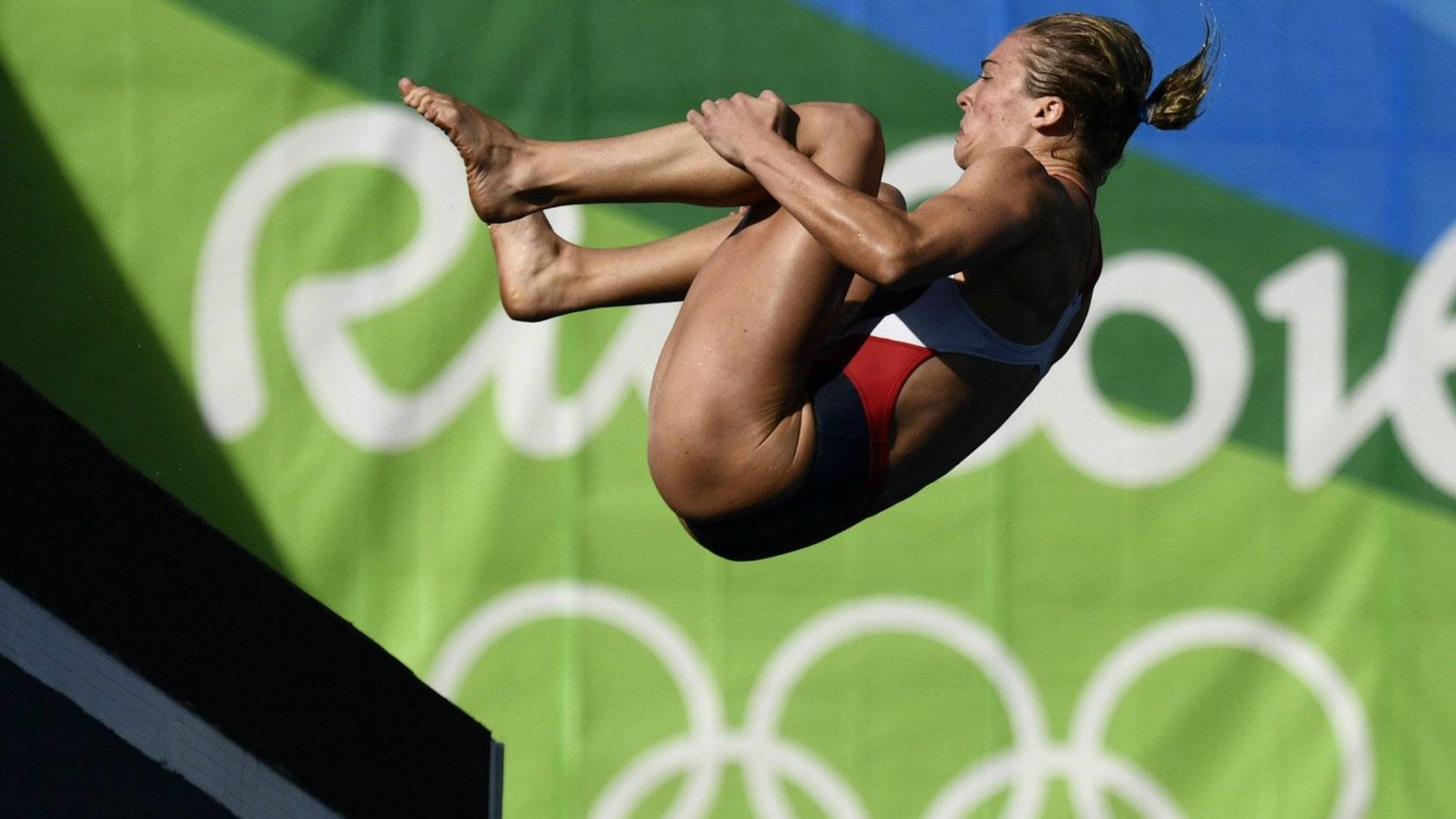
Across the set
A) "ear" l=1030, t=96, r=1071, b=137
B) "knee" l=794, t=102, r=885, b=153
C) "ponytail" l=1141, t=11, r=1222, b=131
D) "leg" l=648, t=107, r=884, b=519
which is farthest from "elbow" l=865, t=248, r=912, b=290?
"ponytail" l=1141, t=11, r=1222, b=131

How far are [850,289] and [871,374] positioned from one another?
0.47 feet

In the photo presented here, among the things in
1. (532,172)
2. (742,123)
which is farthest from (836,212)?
(532,172)

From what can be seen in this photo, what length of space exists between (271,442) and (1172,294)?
7.51ft

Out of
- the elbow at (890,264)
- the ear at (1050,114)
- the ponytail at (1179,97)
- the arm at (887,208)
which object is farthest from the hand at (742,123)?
the ponytail at (1179,97)

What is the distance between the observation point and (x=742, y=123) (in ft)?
8.10

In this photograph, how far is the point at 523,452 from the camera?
4863 millimetres

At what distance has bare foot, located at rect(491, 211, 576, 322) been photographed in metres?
3.03

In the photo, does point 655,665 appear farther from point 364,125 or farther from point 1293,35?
point 1293,35

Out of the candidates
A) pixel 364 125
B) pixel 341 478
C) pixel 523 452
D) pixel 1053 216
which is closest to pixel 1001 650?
pixel 523 452

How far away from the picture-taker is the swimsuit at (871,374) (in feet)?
8.45

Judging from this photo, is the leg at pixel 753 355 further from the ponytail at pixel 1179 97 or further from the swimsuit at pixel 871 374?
the ponytail at pixel 1179 97

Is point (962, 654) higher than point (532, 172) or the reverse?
higher

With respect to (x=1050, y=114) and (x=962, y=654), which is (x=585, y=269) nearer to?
(x=1050, y=114)

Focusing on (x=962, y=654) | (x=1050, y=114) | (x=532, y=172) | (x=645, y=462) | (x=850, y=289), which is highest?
(x=645, y=462)
